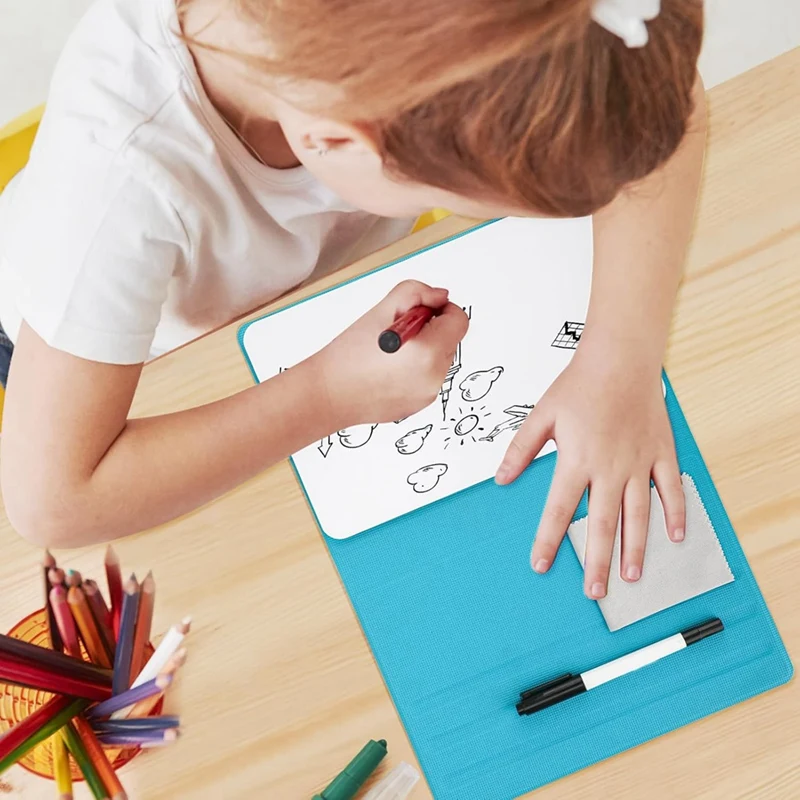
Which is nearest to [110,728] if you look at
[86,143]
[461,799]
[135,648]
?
[135,648]

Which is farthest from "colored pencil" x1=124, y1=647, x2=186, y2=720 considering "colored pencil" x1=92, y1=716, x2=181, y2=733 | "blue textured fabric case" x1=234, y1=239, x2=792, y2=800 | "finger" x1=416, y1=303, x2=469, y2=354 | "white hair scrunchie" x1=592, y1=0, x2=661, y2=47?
"white hair scrunchie" x1=592, y1=0, x2=661, y2=47

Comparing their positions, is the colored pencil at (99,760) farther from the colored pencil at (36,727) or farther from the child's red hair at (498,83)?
the child's red hair at (498,83)

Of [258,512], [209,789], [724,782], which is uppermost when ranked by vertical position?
[258,512]

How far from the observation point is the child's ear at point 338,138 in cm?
35

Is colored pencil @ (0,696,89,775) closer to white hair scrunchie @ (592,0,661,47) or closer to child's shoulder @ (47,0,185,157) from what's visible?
child's shoulder @ (47,0,185,157)

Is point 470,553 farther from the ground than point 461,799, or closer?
farther from the ground

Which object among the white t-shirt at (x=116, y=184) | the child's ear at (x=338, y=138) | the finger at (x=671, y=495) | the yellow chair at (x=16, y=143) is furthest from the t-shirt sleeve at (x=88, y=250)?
the finger at (x=671, y=495)

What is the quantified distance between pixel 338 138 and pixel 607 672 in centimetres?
32

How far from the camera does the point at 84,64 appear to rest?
0.43 metres

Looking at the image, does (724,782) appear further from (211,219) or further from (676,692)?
(211,219)

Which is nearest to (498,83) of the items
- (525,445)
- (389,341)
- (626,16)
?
(626,16)

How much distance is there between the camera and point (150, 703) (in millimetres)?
468

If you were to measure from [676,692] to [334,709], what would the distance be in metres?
0.19

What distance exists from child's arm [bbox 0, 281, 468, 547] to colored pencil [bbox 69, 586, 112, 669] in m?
0.06
